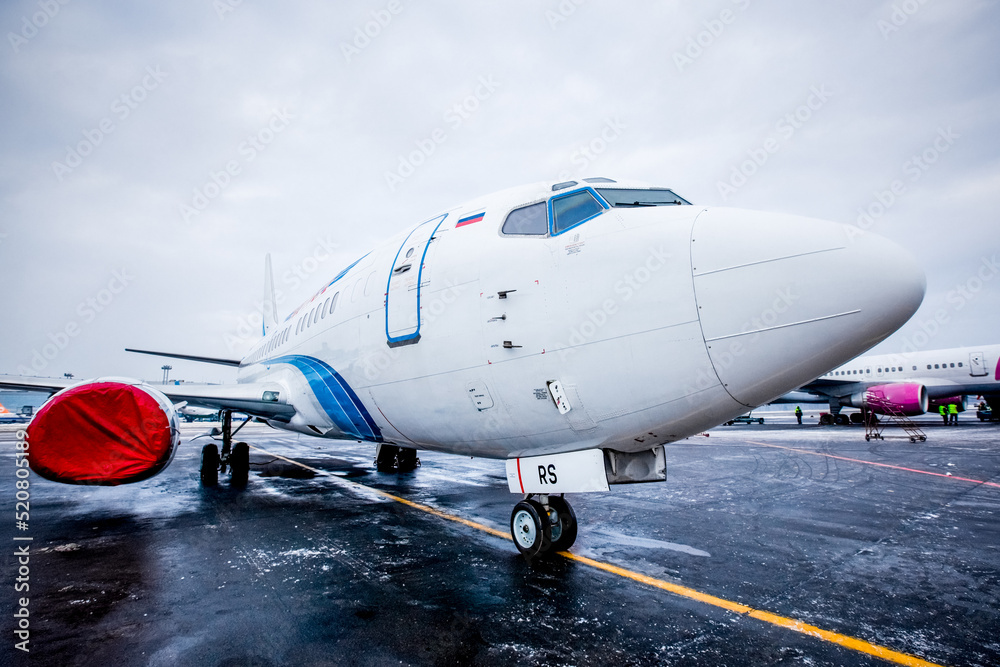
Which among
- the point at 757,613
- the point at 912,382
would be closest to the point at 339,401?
the point at 757,613

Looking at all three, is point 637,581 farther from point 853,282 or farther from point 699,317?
point 853,282

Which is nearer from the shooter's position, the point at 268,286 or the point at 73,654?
the point at 73,654

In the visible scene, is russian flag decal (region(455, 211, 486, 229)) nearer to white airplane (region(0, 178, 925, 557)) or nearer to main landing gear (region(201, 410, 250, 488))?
white airplane (region(0, 178, 925, 557))

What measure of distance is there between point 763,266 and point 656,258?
714mm

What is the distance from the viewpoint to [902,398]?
24.6 m

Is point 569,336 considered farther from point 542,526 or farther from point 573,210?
point 542,526

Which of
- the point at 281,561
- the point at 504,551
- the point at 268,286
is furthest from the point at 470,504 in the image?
the point at 268,286

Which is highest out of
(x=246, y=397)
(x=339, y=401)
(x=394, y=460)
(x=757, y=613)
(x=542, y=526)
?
(x=246, y=397)

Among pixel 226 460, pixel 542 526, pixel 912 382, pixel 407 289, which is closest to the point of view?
pixel 542 526

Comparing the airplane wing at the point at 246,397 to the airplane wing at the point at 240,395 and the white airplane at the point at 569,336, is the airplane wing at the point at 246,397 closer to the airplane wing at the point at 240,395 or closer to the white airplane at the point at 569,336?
the airplane wing at the point at 240,395

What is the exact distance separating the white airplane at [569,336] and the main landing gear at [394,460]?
653cm

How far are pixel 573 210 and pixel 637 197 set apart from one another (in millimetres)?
A: 587

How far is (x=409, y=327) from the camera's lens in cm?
522

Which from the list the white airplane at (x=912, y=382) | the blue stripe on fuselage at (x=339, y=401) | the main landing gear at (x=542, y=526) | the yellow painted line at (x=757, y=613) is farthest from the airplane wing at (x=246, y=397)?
the white airplane at (x=912, y=382)
